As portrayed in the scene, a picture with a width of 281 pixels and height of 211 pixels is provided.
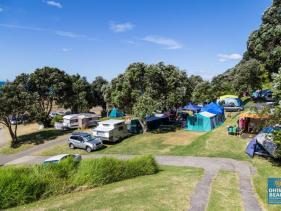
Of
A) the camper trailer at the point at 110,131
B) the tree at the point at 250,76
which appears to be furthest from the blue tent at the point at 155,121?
the tree at the point at 250,76

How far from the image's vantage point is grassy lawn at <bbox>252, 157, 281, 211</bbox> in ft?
45.4

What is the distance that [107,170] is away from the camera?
16547mm

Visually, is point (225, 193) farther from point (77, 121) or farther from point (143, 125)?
point (77, 121)

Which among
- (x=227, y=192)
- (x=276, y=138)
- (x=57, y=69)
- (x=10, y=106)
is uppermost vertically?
(x=57, y=69)

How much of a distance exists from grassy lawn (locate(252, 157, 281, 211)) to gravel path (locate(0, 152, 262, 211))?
0.34 meters

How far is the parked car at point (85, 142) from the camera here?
100ft

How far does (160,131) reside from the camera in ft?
122

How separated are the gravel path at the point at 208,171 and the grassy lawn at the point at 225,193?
249mm

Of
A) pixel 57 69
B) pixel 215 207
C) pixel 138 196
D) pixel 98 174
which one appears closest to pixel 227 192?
pixel 215 207

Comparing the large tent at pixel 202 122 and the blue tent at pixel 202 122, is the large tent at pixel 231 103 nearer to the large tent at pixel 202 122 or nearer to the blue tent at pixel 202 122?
the blue tent at pixel 202 122

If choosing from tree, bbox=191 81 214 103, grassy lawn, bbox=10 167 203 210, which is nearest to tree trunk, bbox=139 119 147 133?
grassy lawn, bbox=10 167 203 210

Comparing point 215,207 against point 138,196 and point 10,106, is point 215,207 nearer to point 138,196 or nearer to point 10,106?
point 138,196

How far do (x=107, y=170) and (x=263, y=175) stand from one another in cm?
1015

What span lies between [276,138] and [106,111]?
165 feet
